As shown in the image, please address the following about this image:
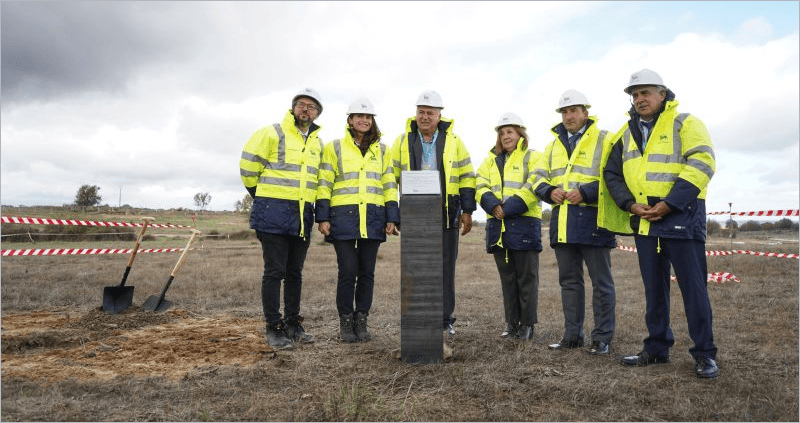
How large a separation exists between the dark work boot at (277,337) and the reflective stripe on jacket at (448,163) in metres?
1.94

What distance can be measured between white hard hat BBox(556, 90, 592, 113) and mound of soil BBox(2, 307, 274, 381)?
362cm

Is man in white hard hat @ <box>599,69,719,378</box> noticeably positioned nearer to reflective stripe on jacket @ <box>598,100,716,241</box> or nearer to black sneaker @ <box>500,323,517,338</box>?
reflective stripe on jacket @ <box>598,100,716,241</box>

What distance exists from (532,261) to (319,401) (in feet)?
9.19

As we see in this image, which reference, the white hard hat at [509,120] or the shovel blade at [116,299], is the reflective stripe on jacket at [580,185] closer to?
the white hard hat at [509,120]

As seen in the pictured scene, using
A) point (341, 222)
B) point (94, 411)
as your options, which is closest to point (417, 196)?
point (341, 222)

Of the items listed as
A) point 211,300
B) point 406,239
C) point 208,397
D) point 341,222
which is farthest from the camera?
point 211,300

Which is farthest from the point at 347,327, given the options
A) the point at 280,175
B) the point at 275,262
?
the point at 280,175

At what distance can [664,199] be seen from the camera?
3.88 m

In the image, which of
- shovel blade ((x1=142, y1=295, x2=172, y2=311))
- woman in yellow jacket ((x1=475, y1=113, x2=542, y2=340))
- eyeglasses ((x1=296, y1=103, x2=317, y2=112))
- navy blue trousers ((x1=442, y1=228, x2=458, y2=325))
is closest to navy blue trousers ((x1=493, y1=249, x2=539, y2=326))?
woman in yellow jacket ((x1=475, y1=113, x2=542, y2=340))

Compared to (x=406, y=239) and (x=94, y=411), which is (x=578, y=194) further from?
(x=94, y=411)

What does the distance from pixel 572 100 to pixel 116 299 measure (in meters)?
6.47

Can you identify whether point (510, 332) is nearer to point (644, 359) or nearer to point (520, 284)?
point (520, 284)

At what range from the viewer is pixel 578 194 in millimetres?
4590

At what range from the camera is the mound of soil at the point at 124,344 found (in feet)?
13.3
